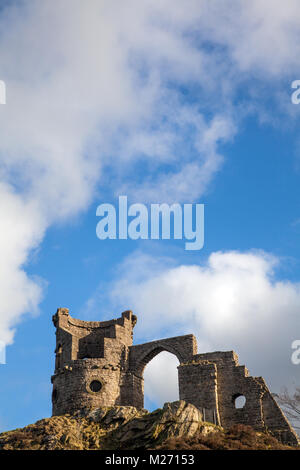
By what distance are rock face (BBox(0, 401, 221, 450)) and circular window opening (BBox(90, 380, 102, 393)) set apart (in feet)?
9.74

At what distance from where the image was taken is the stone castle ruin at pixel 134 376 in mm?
45281

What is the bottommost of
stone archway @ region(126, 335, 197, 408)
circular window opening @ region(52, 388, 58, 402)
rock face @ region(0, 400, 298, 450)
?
rock face @ region(0, 400, 298, 450)

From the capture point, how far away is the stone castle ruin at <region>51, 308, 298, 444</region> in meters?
45.3

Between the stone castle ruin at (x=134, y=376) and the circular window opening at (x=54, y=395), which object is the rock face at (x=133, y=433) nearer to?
the stone castle ruin at (x=134, y=376)

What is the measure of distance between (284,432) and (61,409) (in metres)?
17.7

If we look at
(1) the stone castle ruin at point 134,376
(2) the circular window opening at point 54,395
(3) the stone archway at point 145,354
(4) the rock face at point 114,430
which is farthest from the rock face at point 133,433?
(2) the circular window opening at point 54,395

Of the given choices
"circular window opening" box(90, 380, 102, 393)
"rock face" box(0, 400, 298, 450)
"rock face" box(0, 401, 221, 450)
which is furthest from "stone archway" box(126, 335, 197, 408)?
"rock face" box(0, 401, 221, 450)

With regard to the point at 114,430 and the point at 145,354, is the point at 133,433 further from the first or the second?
the point at 145,354

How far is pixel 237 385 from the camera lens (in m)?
46.4

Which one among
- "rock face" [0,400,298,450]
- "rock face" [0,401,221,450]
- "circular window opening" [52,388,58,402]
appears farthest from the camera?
"circular window opening" [52,388,58,402]

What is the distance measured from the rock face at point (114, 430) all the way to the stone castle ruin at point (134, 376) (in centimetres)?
228

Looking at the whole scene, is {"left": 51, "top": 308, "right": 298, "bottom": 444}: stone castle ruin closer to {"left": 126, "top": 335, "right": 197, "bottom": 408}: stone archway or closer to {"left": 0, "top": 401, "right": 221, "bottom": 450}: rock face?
{"left": 126, "top": 335, "right": 197, "bottom": 408}: stone archway

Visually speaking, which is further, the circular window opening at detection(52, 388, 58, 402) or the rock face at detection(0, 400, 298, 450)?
the circular window opening at detection(52, 388, 58, 402)

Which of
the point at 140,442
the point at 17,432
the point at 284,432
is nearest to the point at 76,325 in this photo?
the point at 17,432
